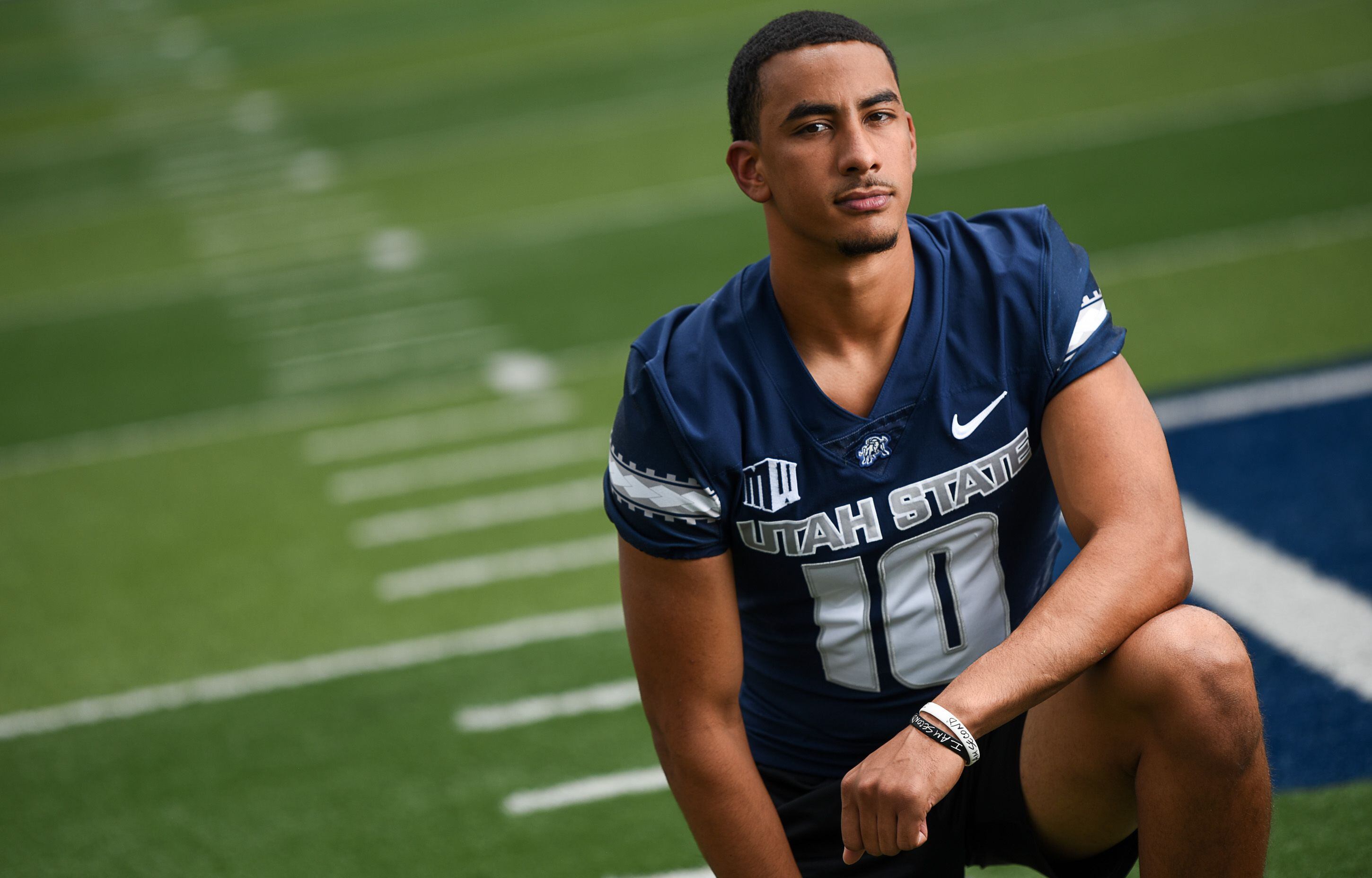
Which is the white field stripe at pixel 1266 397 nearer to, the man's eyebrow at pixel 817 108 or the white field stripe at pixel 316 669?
the white field stripe at pixel 316 669

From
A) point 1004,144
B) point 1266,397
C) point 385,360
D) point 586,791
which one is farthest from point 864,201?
point 1004,144

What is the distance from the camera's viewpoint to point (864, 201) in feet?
6.97

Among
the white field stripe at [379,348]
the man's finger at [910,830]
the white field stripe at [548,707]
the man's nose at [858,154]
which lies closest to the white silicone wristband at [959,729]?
the man's finger at [910,830]

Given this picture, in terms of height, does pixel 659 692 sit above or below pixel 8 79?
below

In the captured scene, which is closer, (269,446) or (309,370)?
(269,446)

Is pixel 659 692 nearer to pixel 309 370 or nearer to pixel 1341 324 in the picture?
pixel 1341 324

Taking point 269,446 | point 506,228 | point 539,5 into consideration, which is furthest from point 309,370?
point 539,5

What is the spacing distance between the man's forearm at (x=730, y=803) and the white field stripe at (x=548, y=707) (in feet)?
5.52

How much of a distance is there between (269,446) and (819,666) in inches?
183

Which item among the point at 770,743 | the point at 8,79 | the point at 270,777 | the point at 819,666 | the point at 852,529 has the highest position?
the point at 8,79

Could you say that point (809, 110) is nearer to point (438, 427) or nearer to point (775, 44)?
point (775, 44)

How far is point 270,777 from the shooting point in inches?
147

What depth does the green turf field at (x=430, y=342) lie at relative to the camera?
367cm

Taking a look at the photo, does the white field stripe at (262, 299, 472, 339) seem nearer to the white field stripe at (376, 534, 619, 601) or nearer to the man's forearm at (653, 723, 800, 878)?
the white field stripe at (376, 534, 619, 601)
